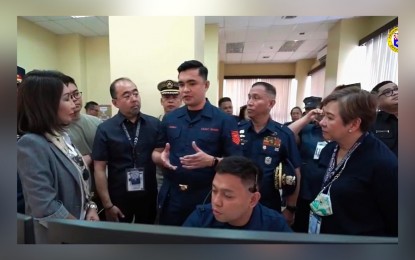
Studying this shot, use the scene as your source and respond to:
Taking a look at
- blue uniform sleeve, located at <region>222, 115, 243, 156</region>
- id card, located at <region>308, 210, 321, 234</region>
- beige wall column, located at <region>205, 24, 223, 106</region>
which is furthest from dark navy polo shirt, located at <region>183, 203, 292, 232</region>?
beige wall column, located at <region>205, 24, 223, 106</region>

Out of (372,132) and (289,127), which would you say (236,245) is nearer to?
(372,132)

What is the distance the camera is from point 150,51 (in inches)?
49.9

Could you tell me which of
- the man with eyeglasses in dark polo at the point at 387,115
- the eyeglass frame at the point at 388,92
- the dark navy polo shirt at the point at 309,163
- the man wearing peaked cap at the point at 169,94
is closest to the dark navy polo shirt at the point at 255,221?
the dark navy polo shirt at the point at 309,163

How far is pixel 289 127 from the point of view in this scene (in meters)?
1.37

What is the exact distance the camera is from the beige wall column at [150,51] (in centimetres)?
114

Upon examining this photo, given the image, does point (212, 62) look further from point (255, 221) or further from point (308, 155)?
point (255, 221)

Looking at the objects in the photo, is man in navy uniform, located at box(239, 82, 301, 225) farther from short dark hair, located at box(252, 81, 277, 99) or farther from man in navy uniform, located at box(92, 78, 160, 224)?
man in navy uniform, located at box(92, 78, 160, 224)

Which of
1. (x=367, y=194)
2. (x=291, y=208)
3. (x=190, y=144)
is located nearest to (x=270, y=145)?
(x=291, y=208)

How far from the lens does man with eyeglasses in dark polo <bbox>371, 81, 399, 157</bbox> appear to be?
2.56 feet

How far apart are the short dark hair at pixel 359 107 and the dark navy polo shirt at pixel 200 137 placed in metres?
0.49

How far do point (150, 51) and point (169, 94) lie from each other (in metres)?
0.26

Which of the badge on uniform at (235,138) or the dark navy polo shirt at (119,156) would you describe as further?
the dark navy polo shirt at (119,156)

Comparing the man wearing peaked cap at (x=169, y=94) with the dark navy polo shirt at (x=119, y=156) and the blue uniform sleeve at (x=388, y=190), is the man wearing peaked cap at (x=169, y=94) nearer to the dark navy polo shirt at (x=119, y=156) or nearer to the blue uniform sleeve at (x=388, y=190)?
the dark navy polo shirt at (x=119, y=156)
